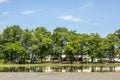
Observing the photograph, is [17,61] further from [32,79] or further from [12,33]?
[32,79]

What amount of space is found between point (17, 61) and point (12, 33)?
7.87 m

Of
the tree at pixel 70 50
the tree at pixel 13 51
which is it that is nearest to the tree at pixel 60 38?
the tree at pixel 70 50

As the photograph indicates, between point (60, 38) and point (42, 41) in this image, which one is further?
point (60, 38)

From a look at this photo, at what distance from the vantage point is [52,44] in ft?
334

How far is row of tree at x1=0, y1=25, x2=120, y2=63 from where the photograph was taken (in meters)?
96.2

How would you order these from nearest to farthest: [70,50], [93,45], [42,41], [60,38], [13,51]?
[93,45] → [70,50] → [13,51] → [42,41] → [60,38]

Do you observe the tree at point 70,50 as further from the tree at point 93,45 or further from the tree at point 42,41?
the tree at point 42,41

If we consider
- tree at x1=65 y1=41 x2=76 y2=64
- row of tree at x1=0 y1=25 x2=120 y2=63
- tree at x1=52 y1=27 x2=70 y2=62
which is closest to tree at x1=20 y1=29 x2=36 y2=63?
row of tree at x1=0 y1=25 x2=120 y2=63

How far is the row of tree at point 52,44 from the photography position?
96250mm

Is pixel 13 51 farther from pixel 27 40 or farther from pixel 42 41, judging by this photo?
pixel 42 41

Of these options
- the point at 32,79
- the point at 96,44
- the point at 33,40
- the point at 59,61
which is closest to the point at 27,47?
the point at 33,40

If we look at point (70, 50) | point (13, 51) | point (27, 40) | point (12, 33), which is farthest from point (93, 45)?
point (12, 33)

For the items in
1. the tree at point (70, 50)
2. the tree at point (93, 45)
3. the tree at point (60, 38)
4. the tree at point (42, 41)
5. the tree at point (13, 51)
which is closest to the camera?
the tree at point (93, 45)

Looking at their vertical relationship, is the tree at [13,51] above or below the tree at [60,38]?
below
